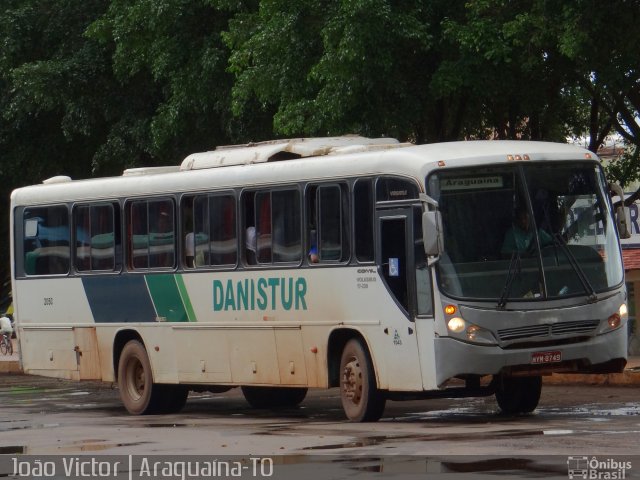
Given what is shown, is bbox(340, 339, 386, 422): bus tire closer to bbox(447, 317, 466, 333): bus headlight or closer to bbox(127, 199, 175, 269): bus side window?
bbox(447, 317, 466, 333): bus headlight

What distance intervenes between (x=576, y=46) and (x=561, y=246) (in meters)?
5.41

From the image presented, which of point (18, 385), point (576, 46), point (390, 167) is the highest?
point (576, 46)

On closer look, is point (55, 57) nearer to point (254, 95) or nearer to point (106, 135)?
point (106, 135)

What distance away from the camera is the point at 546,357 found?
1582 centimetres

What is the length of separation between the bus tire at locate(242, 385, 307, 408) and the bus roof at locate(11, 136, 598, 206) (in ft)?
10.1

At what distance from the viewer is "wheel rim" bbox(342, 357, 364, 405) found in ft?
55.1

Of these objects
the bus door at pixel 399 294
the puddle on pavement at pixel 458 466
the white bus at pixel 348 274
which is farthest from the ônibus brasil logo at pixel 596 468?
the bus door at pixel 399 294

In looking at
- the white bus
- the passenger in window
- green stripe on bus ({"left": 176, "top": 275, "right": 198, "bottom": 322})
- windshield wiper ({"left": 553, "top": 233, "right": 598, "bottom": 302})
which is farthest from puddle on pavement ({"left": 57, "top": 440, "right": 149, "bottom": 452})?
windshield wiper ({"left": 553, "top": 233, "right": 598, "bottom": 302})

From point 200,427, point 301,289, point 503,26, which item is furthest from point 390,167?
point 503,26

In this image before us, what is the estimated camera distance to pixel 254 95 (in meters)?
27.5

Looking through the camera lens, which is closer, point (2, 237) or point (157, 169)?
point (157, 169)

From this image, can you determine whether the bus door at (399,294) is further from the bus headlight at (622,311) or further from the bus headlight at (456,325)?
the bus headlight at (622,311)

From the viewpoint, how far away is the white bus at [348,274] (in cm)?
1584

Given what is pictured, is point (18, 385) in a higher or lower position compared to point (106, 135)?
lower
